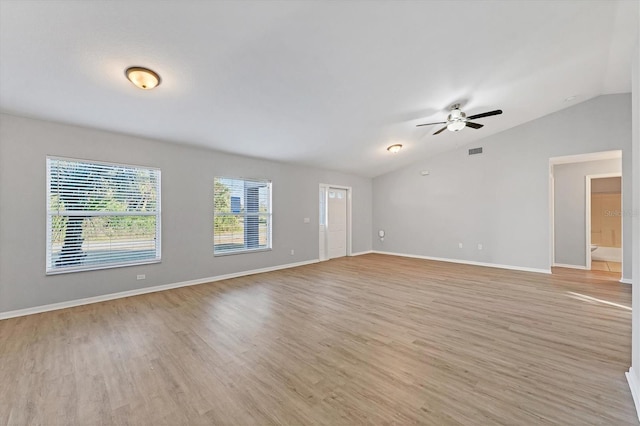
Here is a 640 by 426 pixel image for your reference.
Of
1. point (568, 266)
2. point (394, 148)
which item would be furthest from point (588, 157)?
point (394, 148)

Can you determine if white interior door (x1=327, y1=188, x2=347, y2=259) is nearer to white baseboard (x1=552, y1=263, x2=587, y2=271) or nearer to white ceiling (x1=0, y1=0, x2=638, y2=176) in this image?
white ceiling (x1=0, y1=0, x2=638, y2=176)

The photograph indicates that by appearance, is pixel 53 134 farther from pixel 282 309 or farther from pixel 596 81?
pixel 596 81

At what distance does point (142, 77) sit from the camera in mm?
2797

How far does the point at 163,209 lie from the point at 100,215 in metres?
0.84

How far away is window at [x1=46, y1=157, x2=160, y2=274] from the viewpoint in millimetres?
3614

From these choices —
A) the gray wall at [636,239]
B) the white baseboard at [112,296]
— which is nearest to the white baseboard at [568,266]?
the gray wall at [636,239]

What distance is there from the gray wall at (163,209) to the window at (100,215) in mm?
108

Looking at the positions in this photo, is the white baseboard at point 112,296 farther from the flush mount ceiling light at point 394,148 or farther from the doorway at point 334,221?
the flush mount ceiling light at point 394,148

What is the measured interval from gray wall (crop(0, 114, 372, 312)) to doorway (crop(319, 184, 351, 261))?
1.30 feet

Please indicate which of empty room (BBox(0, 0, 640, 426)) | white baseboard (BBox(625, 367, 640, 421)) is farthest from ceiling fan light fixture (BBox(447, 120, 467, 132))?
white baseboard (BBox(625, 367, 640, 421))

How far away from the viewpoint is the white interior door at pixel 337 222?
752 centimetres

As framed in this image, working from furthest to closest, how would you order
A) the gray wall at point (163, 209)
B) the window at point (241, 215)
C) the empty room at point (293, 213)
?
the window at point (241, 215) → the gray wall at point (163, 209) → the empty room at point (293, 213)

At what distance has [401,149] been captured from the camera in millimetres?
6430

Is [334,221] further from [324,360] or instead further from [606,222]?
[606,222]
